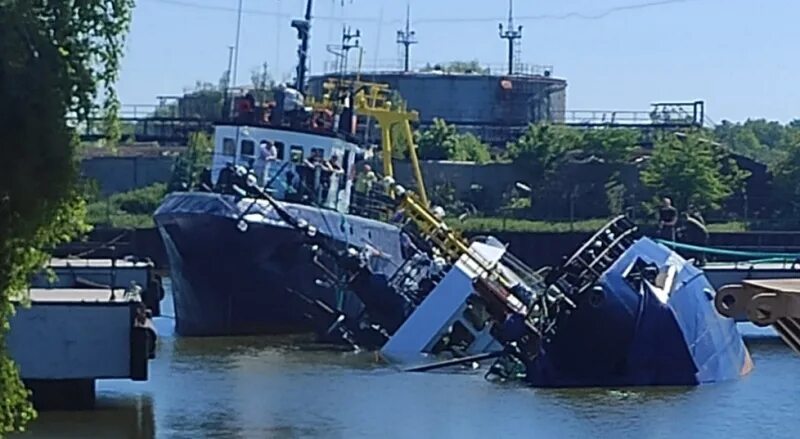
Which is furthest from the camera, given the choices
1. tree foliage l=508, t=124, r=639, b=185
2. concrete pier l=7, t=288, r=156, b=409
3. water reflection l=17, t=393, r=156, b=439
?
tree foliage l=508, t=124, r=639, b=185

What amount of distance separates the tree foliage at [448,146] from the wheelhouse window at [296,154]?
37620 millimetres

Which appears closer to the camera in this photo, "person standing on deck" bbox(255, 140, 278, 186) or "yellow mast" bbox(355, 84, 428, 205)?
"person standing on deck" bbox(255, 140, 278, 186)

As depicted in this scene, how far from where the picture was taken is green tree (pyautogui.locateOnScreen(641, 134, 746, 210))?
5966 cm

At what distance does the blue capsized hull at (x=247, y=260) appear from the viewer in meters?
32.1

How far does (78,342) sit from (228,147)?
13794 millimetres

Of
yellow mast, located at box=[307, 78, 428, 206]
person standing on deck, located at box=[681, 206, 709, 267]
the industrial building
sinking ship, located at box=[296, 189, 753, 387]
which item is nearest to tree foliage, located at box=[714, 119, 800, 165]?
the industrial building

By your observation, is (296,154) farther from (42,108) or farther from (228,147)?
(42,108)

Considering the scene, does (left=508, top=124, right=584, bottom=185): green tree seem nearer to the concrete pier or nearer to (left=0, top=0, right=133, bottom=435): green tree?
the concrete pier

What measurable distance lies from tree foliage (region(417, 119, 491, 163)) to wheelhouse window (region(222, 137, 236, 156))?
1481 inches

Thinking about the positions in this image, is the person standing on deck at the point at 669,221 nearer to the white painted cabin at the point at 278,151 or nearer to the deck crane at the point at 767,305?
the white painted cabin at the point at 278,151

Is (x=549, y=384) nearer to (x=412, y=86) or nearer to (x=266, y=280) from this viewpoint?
(x=266, y=280)

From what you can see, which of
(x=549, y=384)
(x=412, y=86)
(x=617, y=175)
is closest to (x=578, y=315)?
(x=549, y=384)

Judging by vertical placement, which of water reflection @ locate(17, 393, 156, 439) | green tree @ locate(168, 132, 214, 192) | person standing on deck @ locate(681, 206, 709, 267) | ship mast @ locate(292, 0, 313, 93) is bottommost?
water reflection @ locate(17, 393, 156, 439)

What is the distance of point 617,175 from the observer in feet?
215
